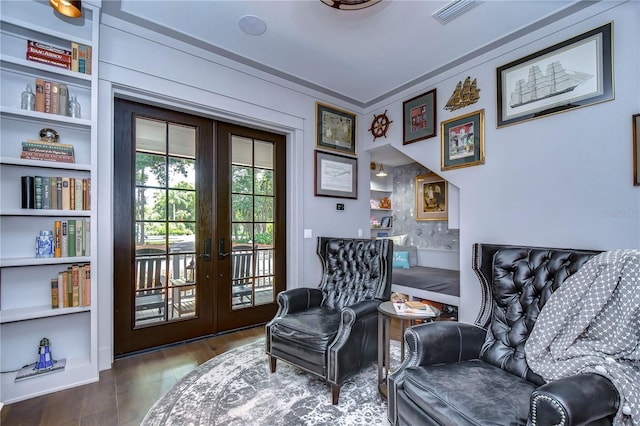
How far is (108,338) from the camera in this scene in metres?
2.47

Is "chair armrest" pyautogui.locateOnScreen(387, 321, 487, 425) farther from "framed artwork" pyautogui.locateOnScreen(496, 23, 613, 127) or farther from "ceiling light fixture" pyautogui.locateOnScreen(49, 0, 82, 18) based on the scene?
"ceiling light fixture" pyautogui.locateOnScreen(49, 0, 82, 18)

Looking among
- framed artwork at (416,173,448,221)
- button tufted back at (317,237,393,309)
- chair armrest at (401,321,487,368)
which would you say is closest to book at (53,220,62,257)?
button tufted back at (317,237,393,309)

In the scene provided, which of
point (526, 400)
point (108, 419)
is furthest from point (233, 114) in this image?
point (526, 400)

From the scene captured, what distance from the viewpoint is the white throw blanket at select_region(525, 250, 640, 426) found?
1200mm

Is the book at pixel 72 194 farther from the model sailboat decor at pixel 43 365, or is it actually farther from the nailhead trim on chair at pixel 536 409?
the nailhead trim on chair at pixel 536 409

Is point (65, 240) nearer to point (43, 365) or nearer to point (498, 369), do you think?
point (43, 365)

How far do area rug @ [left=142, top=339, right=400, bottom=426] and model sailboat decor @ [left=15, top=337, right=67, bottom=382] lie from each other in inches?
36.2

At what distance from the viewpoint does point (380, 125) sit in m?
4.09

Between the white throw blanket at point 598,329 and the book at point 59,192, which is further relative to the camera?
the book at point 59,192

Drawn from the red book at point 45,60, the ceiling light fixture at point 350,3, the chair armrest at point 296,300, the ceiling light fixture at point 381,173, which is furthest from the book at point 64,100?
the ceiling light fixture at point 381,173

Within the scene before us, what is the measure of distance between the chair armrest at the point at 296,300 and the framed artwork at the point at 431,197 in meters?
3.19

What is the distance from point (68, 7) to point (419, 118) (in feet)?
11.3

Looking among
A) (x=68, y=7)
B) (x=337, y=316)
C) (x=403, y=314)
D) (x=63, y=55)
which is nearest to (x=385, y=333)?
(x=403, y=314)

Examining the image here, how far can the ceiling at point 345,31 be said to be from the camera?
2.34 metres
